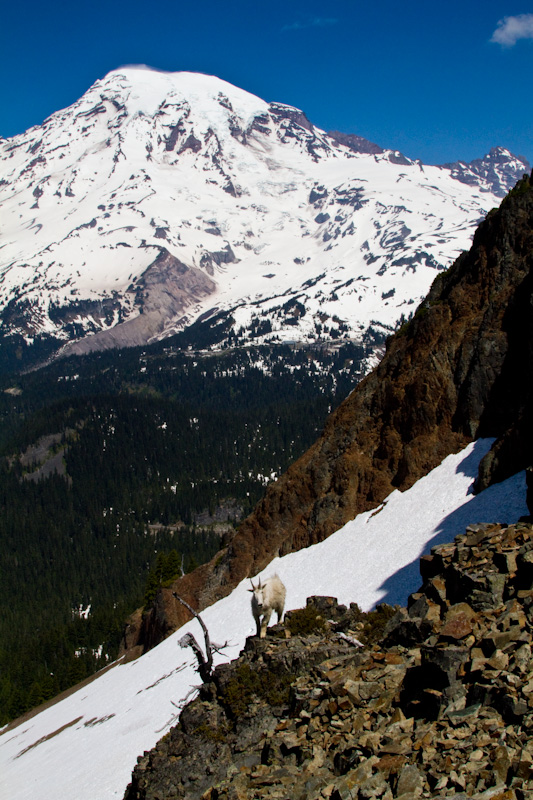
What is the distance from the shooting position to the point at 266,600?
77.6 feet

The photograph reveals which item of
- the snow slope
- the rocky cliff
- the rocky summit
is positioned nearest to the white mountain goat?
the rocky summit

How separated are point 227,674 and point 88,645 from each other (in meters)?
112

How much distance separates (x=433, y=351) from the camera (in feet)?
164

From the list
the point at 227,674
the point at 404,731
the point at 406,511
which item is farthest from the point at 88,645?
the point at 404,731

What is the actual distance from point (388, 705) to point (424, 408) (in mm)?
35320

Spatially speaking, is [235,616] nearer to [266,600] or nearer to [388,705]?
[266,600]

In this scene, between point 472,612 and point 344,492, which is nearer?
point 472,612

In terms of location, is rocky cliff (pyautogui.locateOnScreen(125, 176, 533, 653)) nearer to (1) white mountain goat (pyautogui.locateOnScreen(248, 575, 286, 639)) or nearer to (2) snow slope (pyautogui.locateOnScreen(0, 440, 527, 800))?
(2) snow slope (pyautogui.locateOnScreen(0, 440, 527, 800))

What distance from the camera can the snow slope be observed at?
99.2 feet

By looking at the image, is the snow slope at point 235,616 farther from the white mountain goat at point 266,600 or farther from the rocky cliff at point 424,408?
the white mountain goat at point 266,600

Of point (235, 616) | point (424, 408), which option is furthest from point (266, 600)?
point (424, 408)

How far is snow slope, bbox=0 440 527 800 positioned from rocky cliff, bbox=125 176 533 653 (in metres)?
2.40

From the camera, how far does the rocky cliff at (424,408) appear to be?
4375 cm

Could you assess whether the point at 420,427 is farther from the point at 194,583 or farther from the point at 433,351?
the point at 194,583
